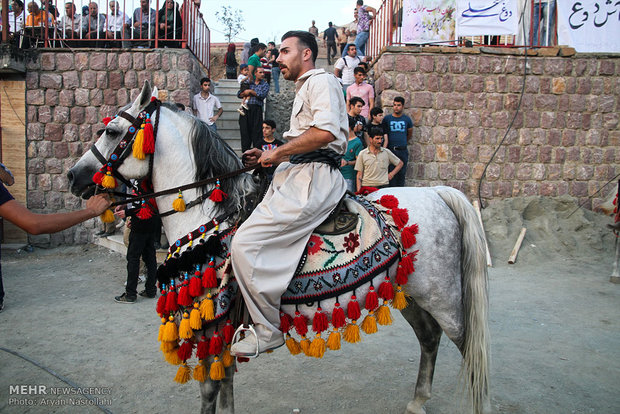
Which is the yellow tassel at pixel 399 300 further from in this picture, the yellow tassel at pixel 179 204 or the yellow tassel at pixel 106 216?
the yellow tassel at pixel 106 216

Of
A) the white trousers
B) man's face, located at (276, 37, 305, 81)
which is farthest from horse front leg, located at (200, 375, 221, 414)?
man's face, located at (276, 37, 305, 81)

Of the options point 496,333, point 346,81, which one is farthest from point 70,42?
point 496,333

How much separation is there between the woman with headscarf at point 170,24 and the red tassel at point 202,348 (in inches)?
328

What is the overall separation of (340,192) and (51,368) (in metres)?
3.22

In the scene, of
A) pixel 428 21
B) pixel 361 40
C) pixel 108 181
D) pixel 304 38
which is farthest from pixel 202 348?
pixel 361 40

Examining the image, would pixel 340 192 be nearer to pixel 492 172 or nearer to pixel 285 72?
pixel 285 72

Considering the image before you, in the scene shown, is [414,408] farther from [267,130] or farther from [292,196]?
[267,130]

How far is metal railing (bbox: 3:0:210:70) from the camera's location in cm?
915

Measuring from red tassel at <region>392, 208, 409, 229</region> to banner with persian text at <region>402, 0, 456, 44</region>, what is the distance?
7157 millimetres

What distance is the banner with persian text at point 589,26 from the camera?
900 centimetres

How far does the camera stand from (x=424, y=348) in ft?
11.1

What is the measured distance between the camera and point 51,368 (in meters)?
3.95

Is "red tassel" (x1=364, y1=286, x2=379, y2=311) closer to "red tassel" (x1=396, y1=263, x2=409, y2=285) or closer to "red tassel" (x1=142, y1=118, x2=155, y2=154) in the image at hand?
"red tassel" (x1=396, y1=263, x2=409, y2=285)

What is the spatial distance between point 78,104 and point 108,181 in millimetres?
7738
